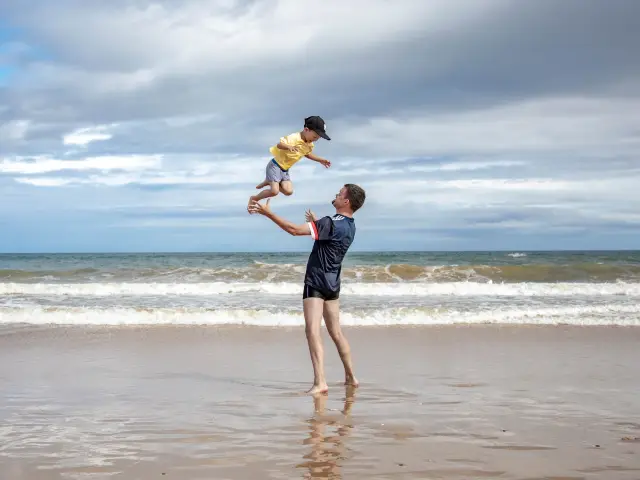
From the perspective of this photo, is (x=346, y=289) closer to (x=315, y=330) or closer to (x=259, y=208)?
(x=315, y=330)

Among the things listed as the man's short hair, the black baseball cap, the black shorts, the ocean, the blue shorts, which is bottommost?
the ocean

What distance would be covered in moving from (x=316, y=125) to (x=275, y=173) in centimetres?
68

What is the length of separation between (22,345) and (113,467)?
6.77 meters

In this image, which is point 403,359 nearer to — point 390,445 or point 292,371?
point 292,371

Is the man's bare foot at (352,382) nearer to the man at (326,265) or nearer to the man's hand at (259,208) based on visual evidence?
the man at (326,265)

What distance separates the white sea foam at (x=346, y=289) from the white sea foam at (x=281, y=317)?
619cm

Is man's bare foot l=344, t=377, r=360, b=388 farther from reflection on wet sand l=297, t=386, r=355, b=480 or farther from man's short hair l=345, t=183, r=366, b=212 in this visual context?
man's short hair l=345, t=183, r=366, b=212

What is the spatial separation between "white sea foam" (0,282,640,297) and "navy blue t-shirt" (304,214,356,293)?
1376 cm

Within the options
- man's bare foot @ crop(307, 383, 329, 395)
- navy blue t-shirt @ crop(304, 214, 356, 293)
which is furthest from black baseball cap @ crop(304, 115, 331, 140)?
man's bare foot @ crop(307, 383, 329, 395)

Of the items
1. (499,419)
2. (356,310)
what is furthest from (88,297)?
(499,419)

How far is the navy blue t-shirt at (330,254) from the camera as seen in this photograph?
7.04 metres

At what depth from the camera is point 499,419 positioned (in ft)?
19.4

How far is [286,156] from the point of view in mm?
7543

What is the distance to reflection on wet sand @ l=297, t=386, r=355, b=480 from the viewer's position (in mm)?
4467
